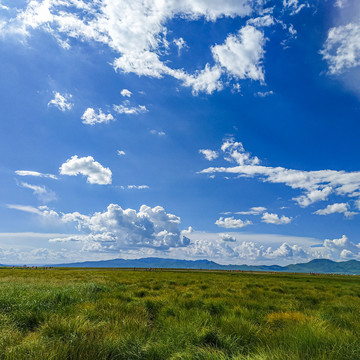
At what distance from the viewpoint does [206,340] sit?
180 inches

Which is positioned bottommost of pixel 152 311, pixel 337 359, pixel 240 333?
pixel 152 311

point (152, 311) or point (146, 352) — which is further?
point (152, 311)

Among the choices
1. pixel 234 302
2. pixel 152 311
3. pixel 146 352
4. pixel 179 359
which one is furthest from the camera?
pixel 234 302

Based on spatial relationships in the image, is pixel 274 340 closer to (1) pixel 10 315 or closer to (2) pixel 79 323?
(2) pixel 79 323

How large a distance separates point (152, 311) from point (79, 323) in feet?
12.6

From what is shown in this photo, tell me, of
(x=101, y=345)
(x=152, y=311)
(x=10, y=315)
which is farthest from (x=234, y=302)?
(x=10, y=315)

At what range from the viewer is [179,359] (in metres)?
3.58

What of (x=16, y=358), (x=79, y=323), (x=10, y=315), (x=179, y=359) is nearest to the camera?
(x=16, y=358)

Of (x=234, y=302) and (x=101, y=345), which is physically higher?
(x=101, y=345)

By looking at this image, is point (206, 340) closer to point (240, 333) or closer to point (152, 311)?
point (240, 333)

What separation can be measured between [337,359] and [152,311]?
20.4 feet

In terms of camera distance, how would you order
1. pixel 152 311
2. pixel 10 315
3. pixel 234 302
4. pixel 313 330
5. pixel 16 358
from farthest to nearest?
pixel 234 302, pixel 152 311, pixel 10 315, pixel 313 330, pixel 16 358

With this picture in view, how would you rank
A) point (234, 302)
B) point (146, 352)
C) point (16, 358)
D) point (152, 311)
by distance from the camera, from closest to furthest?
point (16, 358) < point (146, 352) < point (152, 311) < point (234, 302)

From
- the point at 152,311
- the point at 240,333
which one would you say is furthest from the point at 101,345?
the point at 152,311
